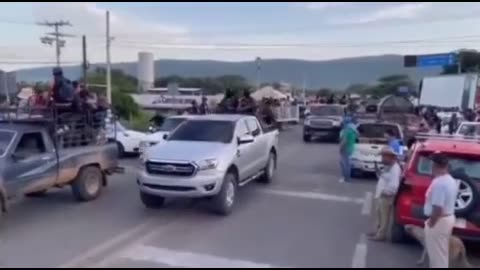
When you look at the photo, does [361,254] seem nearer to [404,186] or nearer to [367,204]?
[404,186]

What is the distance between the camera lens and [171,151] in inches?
414

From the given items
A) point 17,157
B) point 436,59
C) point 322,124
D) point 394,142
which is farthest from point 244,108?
point 436,59

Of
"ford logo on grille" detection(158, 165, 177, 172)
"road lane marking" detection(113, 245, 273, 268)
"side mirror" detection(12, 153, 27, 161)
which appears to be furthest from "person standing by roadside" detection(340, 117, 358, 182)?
"side mirror" detection(12, 153, 27, 161)

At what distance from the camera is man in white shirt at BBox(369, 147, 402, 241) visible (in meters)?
8.52

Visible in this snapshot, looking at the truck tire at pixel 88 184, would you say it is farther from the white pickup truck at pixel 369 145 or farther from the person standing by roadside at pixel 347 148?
the white pickup truck at pixel 369 145

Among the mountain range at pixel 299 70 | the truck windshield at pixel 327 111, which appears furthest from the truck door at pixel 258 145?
the mountain range at pixel 299 70

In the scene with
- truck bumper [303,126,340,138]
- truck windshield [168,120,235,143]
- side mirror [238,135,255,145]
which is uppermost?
truck windshield [168,120,235,143]

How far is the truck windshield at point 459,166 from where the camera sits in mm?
7969

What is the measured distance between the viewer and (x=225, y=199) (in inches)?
406

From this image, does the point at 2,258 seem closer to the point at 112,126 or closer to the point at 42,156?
the point at 42,156

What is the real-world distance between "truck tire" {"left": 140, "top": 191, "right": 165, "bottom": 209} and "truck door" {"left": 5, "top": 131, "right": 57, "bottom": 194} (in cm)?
171

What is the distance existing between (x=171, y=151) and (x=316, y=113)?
18.4m

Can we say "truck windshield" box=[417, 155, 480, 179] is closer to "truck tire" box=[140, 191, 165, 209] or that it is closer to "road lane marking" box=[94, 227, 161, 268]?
"road lane marking" box=[94, 227, 161, 268]

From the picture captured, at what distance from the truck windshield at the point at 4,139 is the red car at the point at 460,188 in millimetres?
6531
